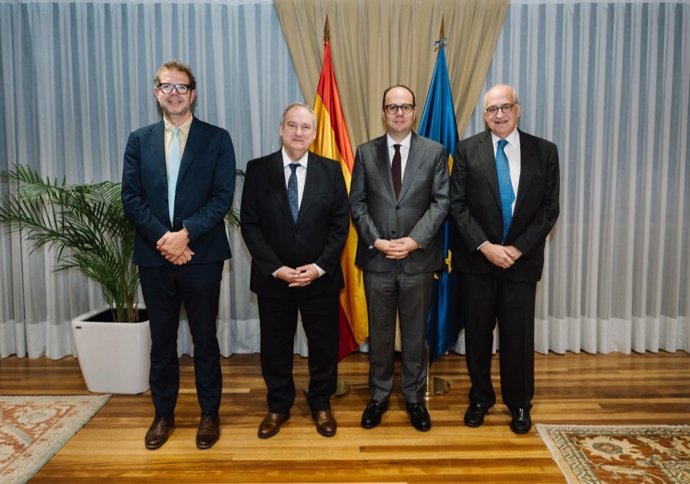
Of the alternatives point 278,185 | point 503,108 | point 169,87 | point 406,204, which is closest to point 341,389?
point 406,204

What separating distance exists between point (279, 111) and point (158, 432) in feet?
8.01

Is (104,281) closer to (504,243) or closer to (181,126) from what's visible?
(181,126)

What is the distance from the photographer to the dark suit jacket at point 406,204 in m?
2.88

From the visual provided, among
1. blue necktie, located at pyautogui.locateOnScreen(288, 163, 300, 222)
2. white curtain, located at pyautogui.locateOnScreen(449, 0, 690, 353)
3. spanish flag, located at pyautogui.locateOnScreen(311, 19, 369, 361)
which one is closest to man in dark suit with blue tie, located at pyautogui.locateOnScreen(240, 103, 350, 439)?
blue necktie, located at pyautogui.locateOnScreen(288, 163, 300, 222)

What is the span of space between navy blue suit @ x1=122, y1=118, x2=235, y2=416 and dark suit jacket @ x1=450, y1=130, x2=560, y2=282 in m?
1.26

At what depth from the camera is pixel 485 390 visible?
9.89ft

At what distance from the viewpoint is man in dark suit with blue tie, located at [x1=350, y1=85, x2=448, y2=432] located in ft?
9.46

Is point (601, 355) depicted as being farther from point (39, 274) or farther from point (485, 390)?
point (39, 274)

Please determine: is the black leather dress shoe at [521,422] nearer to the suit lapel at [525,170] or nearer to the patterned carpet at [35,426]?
the suit lapel at [525,170]

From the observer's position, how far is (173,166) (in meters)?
2.74

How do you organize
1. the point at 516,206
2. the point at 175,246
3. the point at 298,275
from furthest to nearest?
the point at 516,206
the point at 298,275
the point at 175,246

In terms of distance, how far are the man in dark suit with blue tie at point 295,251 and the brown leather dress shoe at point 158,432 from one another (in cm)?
48

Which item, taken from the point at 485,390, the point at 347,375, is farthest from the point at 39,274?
the point at 485,390

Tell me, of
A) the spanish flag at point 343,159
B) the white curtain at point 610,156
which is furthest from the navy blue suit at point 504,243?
the white curtain at point 610,156
